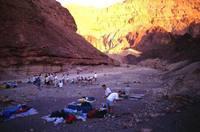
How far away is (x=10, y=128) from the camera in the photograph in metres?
10.8

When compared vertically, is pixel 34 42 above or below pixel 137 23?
below

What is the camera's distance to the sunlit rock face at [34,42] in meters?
40.3

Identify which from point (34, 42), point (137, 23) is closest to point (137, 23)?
point (137, 23)

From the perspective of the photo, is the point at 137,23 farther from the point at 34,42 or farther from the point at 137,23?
the point at 34,42

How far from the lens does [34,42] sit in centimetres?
4328

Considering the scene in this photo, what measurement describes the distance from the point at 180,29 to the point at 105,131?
133734mm

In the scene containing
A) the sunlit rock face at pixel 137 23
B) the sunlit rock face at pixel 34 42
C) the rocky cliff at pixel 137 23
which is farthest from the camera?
the sunlit rock face at pixel 137 23

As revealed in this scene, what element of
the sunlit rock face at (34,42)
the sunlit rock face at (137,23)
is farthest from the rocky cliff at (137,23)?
the sunlit rock face at (34,42)

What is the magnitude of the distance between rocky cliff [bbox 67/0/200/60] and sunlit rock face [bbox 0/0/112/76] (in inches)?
2406

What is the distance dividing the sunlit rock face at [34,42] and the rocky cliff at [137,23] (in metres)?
61.1

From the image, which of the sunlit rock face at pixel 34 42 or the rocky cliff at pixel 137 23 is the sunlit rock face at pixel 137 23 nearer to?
the rocky cliff at pixel 137 23

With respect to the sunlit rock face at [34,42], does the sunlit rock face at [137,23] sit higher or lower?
higher

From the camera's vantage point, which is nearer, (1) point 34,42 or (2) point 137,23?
(1) point 34,42

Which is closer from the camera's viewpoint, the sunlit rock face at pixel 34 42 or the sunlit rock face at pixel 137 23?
the sunlit rock face at pixel 34 42
